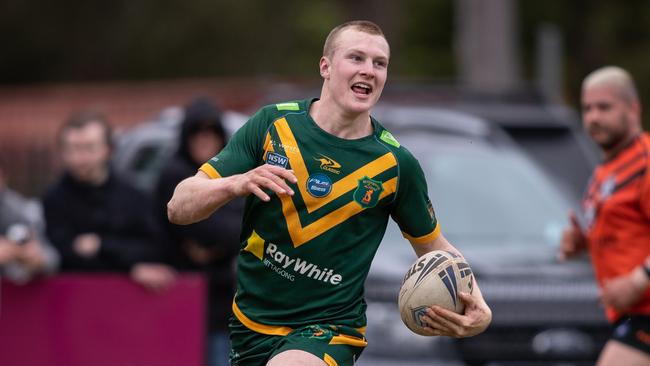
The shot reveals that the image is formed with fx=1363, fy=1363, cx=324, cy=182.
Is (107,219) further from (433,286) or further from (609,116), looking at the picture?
(433,286)

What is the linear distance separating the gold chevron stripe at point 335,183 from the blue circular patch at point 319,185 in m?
0.02

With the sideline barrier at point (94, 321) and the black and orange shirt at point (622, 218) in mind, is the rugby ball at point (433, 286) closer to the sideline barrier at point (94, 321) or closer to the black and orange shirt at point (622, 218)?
the black and orange shirt at point (622, 218)

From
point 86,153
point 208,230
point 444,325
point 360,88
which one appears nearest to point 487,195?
point 208,230

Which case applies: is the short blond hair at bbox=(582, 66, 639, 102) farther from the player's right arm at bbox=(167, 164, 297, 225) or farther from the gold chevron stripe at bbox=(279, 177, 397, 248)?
the player's right arm at bbox=(167, 164, 297, 225)

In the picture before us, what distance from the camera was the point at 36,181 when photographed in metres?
24.9

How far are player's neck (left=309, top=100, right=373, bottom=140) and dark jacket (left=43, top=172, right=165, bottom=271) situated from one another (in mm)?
3763

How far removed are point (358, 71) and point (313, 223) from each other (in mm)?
684

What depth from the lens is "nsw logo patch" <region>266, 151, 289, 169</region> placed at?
19.2 ft

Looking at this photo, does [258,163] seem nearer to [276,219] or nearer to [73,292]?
[276,219]

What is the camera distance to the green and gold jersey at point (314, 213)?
19.3ft

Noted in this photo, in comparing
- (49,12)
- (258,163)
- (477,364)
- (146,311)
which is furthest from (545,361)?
(49,12)

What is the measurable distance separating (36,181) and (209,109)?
16324 mm

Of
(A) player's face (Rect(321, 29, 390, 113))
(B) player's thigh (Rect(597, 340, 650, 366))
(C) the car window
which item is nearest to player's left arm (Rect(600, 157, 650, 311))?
(B) player's thigh (Rect(597, 340, 650, 366))

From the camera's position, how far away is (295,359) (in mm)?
5727
